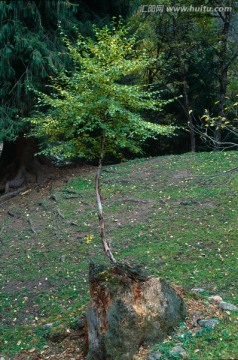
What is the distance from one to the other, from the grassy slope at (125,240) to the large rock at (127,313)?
0.31 meters

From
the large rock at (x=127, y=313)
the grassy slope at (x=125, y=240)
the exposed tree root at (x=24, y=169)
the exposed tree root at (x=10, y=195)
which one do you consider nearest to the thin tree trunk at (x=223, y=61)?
the grassy slope at (x=125, y=240)

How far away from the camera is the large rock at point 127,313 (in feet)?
14.1

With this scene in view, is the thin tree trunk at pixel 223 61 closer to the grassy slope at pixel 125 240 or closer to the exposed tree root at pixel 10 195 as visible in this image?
the grassy slope at pixel 125 240

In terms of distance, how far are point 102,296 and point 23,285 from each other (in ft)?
10.2

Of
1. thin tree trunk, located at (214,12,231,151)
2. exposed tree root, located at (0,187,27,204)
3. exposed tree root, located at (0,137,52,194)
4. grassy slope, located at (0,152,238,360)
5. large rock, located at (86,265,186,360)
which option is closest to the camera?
Answer: large rock, located at (86,265,186,360)

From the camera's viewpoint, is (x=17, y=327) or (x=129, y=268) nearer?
(x=129, y=268)

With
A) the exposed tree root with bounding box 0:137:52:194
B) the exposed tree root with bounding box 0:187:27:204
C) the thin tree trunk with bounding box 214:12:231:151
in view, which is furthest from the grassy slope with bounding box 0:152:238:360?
the thin tree trunk with bounding box 214:12:231:151

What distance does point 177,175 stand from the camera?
11.0 m

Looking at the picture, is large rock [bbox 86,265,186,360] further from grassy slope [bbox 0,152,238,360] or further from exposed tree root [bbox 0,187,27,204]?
exposed tree root [bbox 0,187,27,204]

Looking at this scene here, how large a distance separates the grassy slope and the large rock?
0.31 meters

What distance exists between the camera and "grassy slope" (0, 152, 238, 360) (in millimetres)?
5863

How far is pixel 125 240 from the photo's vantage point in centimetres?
822

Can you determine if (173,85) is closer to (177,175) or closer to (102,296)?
(177,175)

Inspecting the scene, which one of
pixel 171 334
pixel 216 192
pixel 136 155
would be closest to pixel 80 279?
pixel 171 334
